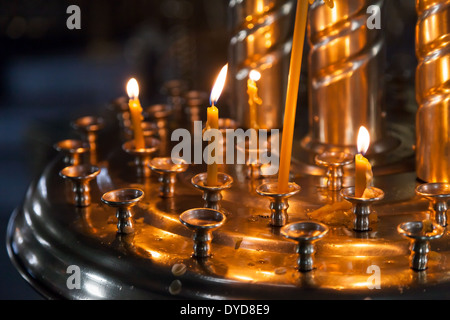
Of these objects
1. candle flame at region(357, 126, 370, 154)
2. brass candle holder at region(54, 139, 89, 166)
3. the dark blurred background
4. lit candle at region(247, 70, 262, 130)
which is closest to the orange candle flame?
candle flame at region(357, 126, 370, 154)

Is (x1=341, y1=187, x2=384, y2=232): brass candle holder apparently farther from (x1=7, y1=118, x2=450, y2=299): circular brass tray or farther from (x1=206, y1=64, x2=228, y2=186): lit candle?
(x1=206, y1=64, x2=228, y2=186): lit candle

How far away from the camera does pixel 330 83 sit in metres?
1.17

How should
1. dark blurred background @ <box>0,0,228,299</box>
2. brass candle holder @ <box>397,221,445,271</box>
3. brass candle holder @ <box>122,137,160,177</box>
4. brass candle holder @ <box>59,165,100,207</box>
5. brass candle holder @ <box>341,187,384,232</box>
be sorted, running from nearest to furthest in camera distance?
1. brass candle holder @ <box>397,221,445,271</box>
2. brass candle holder @ <box>341,187,384,232</box>
3. brass candle holder @ <box>59,165,100,207</box>
4. brass candle holder @ <box>122,137,160,177</box>
5. dark blurred background @ <box>0,0,228,299</box>

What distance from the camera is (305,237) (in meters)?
0.82

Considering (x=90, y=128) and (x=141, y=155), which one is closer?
(x=141, y=155)

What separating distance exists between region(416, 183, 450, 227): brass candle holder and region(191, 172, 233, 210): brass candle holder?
25 centimetres

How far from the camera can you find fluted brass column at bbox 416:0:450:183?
1.00 m

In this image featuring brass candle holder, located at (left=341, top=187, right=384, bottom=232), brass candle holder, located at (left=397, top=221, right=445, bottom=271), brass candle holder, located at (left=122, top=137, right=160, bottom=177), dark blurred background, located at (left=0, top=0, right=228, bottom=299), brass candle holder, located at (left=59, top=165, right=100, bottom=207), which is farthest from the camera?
dark blurred background, located at (left=0, top=0, right=228, bottom=299)

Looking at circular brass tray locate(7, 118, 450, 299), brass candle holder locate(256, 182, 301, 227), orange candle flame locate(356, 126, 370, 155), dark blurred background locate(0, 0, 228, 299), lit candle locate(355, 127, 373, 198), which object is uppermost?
dark blurred background locate(0, 0, 228, 299)

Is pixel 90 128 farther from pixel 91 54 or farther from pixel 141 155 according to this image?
pixel 91 54

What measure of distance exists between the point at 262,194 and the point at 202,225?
0.11 m

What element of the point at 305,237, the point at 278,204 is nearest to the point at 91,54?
the point at 278,204

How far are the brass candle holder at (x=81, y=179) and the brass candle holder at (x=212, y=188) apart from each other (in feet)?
0.52

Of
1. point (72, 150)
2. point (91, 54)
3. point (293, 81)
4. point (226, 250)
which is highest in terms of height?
point (91, 54)
